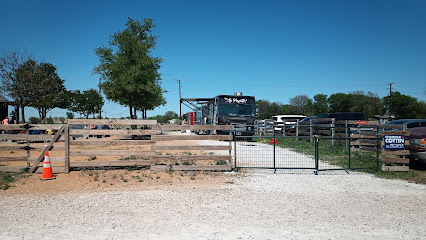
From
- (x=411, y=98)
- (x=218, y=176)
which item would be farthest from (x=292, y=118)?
(x=411, y=98)

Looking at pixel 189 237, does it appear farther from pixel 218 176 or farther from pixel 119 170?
pixel 119 170

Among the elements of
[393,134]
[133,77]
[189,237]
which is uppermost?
[133,77]

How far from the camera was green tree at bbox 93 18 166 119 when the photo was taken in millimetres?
24750

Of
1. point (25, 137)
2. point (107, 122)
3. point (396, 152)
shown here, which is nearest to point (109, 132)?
point (107, 122)

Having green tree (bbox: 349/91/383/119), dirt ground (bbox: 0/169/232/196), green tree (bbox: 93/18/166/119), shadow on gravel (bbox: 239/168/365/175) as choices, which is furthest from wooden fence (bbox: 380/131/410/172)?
green tree (bbox: 349/91/383/119)

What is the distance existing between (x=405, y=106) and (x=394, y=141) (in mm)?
79321

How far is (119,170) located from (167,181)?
→ 197 centimetres

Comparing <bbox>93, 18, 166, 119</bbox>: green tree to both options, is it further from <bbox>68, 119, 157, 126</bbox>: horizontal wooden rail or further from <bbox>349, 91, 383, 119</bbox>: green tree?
<bbox>349, 91, 383, 119</bbox>: green tree

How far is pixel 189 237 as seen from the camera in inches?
182

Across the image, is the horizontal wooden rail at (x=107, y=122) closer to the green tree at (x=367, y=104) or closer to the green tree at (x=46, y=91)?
the green tree at (x=46, y=91)

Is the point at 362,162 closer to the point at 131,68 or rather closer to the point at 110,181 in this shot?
the point at 110,181

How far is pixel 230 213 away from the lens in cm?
584

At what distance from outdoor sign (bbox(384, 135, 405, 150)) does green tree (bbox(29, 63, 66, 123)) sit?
24.6 meters

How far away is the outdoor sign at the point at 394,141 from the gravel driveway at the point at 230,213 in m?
1.95
